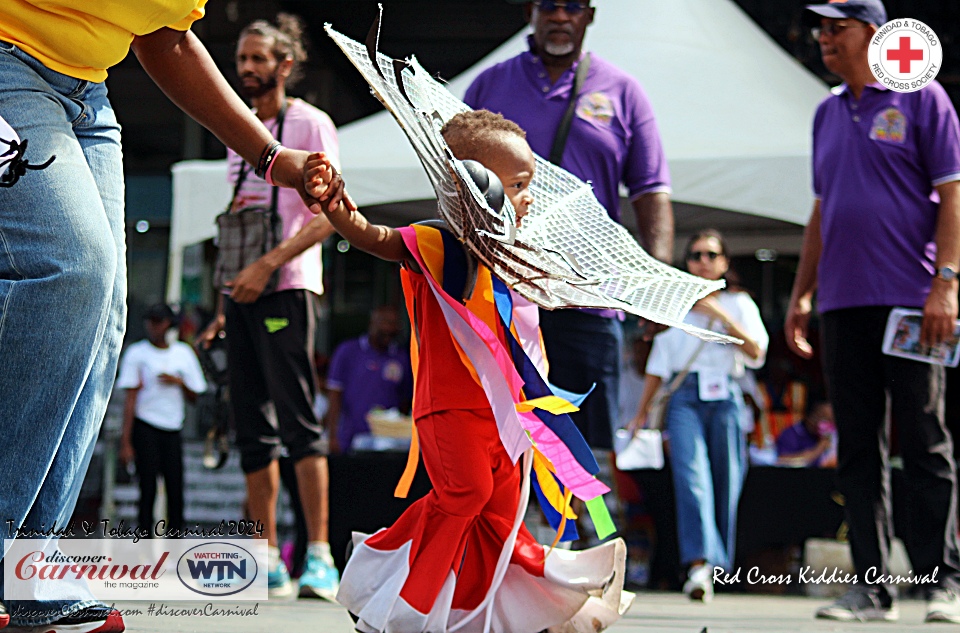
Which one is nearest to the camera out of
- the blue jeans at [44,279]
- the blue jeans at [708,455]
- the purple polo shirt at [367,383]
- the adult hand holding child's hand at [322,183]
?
the blue jeans at [44,279]

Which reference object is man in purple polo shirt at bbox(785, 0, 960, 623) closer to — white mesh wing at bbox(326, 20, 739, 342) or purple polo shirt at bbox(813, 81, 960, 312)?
purple polo shirt at bbox(813, 81, 960, 312)

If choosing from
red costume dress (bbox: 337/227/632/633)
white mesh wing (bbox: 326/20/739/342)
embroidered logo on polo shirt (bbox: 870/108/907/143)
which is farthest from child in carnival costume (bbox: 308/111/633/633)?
embroidered logo on polo shirt (bbox: 870/108/907/143)

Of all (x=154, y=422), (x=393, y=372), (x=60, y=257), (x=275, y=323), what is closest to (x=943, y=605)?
(x=275, y=323)

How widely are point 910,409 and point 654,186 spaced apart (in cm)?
115

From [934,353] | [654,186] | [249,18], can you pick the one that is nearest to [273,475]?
[654,186]

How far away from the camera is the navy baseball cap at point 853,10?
390 cm

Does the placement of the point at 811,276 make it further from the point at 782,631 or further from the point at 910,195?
the point at 782,631

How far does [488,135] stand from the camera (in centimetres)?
267

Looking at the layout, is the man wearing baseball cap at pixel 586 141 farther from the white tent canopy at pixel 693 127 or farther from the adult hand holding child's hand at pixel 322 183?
the white tent canopy at pixel 693 127

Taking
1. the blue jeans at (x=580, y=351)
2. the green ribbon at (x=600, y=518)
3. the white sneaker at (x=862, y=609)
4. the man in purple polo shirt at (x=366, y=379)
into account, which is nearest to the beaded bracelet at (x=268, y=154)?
the green ribbon at (x=600, y=518)

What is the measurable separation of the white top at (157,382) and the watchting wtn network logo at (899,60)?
5140mm

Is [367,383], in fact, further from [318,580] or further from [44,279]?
[44,279]

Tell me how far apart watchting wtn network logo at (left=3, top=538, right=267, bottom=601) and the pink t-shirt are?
3.99ft

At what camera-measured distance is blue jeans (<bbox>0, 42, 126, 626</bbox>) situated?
1921 millimetres
